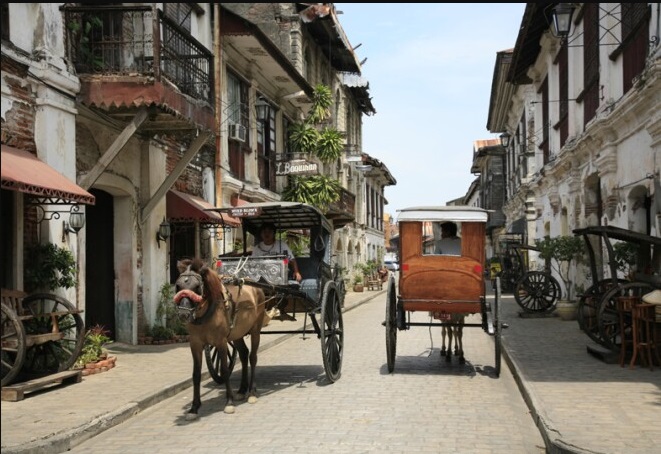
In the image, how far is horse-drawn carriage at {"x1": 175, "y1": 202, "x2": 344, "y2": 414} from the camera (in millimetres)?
6655

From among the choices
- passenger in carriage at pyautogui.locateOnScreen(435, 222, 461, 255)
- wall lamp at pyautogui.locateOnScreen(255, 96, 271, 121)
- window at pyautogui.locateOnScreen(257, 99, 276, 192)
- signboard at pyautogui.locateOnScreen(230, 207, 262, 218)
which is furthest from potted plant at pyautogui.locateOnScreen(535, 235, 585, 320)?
signboard at pyautogui.locateOnScreen(230, 207, 262, 218)

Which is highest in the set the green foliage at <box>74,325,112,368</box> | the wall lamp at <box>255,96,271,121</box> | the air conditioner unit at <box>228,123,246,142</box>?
the wall lamp at <box>255,96,271,121</box>

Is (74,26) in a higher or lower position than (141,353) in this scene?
higher

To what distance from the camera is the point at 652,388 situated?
7559mm

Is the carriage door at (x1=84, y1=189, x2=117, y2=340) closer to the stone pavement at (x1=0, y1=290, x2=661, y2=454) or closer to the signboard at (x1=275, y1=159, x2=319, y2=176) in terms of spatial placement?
the stone pavement at (x1=0, y1=290, x2=661, y2=454)

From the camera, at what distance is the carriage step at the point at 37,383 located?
24.1 ft

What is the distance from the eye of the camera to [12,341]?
7.43 m

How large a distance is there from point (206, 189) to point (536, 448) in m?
11.5

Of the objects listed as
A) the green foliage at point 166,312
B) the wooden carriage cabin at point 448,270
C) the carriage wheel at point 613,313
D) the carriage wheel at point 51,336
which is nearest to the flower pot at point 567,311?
the carriage wheel at point 613,313

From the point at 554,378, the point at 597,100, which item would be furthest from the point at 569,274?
the point at 554,378

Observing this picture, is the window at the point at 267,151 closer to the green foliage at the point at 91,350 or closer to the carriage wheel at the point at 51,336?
the green foliage at the point at 91,350

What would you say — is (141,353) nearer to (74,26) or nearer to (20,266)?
(20,266)

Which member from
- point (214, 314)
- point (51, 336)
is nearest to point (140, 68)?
point (51, 336)

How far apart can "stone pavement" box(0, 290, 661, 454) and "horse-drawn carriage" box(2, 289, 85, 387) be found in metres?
0.37
